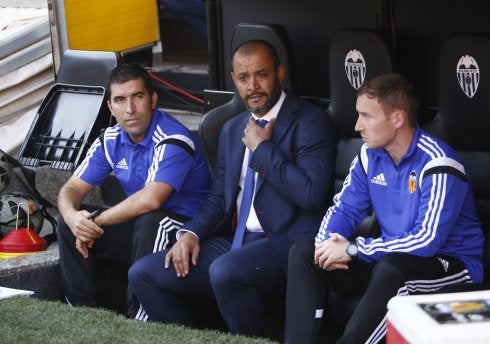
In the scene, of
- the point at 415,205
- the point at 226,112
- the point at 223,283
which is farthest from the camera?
the point at 226,112

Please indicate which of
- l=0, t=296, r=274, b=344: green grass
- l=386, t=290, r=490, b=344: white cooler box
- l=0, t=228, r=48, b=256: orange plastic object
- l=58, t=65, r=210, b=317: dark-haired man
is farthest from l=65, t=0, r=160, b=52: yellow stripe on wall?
l=386, t=290, r=490, b=344: white cooler box

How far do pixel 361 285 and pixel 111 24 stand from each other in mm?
3712

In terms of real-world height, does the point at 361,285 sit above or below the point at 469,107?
below

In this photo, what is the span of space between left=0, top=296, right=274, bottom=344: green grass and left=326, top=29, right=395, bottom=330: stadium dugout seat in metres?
1.22

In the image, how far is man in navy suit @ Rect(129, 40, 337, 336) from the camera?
390 cm

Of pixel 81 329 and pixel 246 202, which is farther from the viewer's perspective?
pixel 246 202

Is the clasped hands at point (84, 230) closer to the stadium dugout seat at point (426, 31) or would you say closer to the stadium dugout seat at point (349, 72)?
the stadium dugout seat at point (349, 72)

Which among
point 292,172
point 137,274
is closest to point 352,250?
point 292,172

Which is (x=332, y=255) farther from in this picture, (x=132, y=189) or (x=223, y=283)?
(x=132, y=189)

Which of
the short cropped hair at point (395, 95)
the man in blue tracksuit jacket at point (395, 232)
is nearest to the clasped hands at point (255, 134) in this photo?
the man in blue tracksuit jacket at point (395, 232)

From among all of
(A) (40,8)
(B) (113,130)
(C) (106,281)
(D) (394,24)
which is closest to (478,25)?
(D) (394,24)

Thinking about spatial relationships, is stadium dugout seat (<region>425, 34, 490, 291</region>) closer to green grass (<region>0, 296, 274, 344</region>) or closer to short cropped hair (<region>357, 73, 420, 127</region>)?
short cropped hair (<region>357, 73, 420, 127</region>)

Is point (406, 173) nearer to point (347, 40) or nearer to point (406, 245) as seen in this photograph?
point (406, 245)

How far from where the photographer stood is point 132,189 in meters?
4.59
